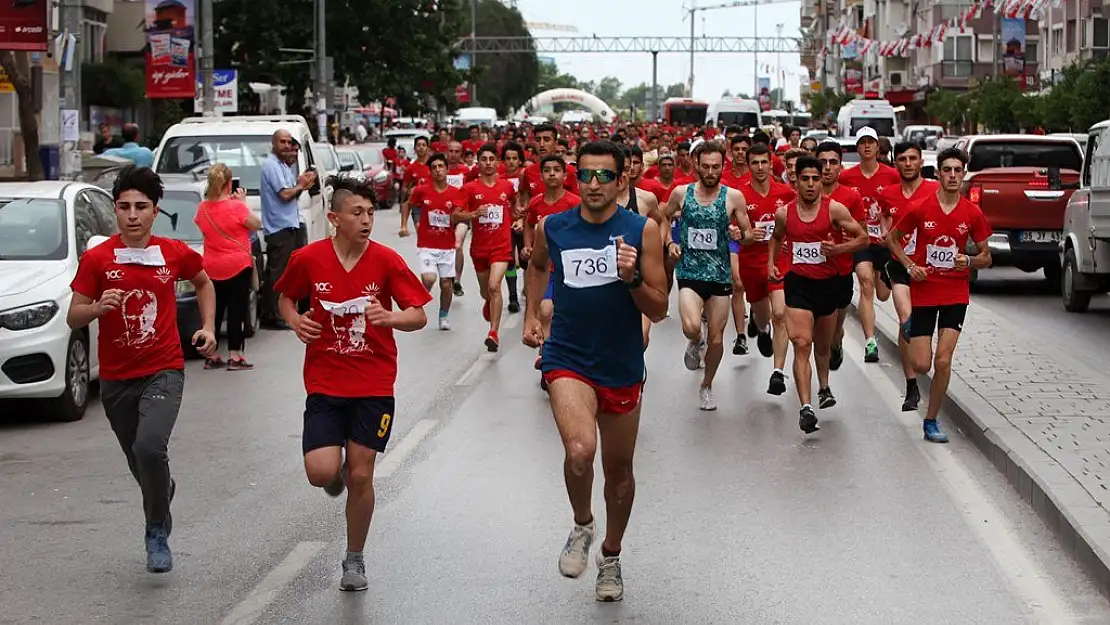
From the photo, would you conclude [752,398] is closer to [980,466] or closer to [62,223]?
[980,466]

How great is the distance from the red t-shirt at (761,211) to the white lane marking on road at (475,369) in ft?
7.57

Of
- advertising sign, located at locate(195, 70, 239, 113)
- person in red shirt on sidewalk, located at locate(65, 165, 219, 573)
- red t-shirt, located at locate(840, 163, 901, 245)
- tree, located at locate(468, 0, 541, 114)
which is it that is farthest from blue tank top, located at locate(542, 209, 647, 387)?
tree, located at locate(468, 0, 541, 114)

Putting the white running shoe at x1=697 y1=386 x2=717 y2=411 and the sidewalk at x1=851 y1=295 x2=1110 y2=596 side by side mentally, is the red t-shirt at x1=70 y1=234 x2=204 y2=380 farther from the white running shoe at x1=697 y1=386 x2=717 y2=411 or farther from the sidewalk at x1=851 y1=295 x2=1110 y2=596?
the white running shoe at x1=697 y1=386 x2=717 y2=411

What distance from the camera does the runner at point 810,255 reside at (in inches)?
453

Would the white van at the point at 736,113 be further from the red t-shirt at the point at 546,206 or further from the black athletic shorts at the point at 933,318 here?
the black athletic shorts at the point at 933,318

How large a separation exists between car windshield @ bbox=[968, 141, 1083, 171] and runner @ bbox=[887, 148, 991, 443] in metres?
12.7

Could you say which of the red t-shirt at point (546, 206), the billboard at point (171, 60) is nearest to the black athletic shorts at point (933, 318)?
the red t-shirt at point (546, 206)

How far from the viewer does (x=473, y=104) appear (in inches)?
5192

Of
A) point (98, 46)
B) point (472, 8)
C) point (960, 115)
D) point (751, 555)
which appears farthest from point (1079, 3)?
point (472, 8)

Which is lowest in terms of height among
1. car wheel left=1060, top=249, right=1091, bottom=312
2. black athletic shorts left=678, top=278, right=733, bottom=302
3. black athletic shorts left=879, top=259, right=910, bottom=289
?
car wheel left=1060, top=249, right=1091, bottom=312

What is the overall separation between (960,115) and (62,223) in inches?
2366

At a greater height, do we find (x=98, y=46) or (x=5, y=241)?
(x=98, y=46)

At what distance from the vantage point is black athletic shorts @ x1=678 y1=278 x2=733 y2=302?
12.6 m

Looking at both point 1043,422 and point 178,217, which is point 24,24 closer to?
point 178,217
